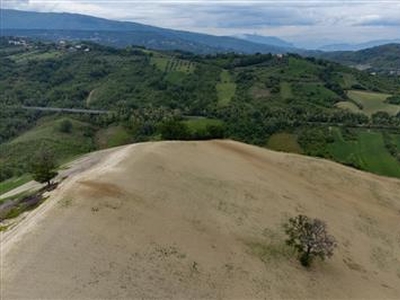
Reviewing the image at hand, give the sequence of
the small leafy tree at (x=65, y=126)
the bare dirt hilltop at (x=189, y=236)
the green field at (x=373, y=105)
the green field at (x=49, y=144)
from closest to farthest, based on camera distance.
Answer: the bare dirt hilltop at (x=189, y=236), the green field at (x=49, y=144), the small leafy tree at (x=65, y=126), the green field at (x=373, y=105)

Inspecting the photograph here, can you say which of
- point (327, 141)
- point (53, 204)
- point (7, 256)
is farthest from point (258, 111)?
point (7, 256)

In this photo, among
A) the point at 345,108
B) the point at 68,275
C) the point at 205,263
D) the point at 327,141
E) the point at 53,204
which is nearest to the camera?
the point at 68,275

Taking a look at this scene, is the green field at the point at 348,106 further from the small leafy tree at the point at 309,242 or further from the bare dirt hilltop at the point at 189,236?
the small leafy tree at the point at 309,242

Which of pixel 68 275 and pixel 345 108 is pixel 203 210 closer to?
pixel 68 275

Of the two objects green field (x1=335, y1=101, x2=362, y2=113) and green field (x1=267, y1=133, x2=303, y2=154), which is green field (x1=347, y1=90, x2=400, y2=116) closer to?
green field (x1=335, y1=101, x2=362, y2=113)

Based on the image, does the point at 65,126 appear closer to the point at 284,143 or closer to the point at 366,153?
the point at 284,143

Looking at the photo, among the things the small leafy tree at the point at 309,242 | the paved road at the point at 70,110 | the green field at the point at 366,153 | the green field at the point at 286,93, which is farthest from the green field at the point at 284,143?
the small leafy tree at the point at 309,242
